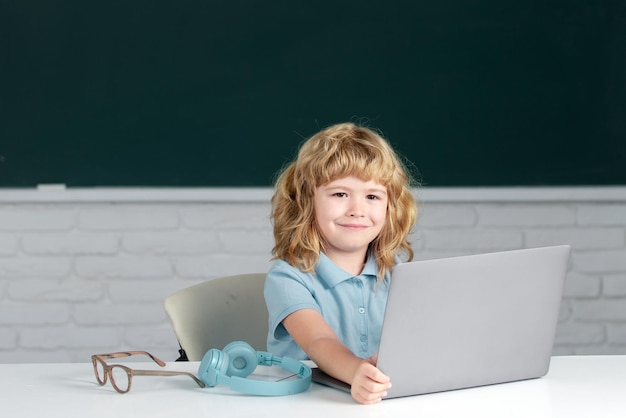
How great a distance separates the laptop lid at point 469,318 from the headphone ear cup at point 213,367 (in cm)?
24

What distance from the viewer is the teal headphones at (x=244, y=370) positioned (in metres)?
1.29

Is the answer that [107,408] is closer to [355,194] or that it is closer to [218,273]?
[355,194]

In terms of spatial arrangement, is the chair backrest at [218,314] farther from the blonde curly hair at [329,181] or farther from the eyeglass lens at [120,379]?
the eyeglass lens at [120,379]

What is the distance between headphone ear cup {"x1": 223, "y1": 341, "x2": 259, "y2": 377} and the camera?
4.46 ft

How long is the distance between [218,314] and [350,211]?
42cm

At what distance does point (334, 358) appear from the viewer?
1361mm

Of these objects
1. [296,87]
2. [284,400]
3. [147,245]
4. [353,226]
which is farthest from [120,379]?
[296,87]

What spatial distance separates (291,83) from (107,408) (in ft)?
5.59

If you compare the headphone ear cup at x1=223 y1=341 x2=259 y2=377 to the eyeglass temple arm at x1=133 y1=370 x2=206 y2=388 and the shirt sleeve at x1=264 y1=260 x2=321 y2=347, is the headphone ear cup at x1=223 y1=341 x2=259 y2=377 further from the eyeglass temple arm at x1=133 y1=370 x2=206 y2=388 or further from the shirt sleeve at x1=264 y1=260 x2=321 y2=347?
the shirt sleeve at x1=264 y1=260 x2=321 y2=347

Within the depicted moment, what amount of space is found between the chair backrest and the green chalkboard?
824 millimetres

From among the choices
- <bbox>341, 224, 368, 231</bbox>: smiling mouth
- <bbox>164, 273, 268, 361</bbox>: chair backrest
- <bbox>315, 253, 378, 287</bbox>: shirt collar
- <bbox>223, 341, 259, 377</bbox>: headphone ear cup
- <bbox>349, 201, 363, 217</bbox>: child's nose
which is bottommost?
<bbox>164, 273, 268, 361</bbox>: chair backrest

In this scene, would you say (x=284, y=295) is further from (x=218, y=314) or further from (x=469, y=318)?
(x=469, y=318)

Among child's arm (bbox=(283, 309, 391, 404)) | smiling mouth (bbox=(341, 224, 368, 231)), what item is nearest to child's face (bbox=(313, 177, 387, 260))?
smiling mouth (bbox=(341, 224, 368, 231))

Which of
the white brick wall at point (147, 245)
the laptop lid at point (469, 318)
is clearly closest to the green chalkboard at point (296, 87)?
the white brick wall at point (147, 245)
